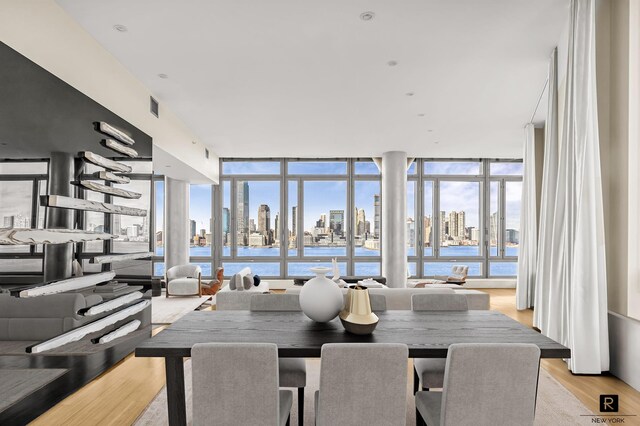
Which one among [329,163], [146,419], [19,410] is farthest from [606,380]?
[329,163]

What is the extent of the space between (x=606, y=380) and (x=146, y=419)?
138 inches

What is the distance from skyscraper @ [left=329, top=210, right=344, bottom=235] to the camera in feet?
28.6

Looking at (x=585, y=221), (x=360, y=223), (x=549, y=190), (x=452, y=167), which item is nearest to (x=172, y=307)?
(x=360, y=223)

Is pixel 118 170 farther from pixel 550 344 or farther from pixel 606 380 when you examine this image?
pixel 606 380

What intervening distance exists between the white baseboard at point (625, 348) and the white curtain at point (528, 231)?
2.95m

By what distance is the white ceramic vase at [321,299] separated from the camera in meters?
2.13

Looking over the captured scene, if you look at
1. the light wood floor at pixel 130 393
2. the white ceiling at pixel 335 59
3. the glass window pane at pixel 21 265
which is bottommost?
the light wood floor at pixel 130 393

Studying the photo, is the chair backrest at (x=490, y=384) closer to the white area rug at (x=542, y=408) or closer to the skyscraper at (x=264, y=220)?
the white area rug at (x=542, y=408)

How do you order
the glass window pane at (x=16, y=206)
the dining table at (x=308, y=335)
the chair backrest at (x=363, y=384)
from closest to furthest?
the chair backrest at (x=363, y=384)
the dining table at (x=308, y=335)
the glass window pane at (x=16, y=206)

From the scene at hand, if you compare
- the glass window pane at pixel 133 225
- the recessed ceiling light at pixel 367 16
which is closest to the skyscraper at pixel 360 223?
the glass window pane at pixel 133 225

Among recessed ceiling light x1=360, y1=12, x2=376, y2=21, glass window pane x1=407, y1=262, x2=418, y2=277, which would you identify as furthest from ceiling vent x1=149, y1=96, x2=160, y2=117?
glass window pane x1=407, y1=262, x2=418, y2=277

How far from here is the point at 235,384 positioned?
1.55m

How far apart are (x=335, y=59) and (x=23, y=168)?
266 centimetres

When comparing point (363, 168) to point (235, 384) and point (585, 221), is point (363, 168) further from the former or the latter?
point (235, 384)
